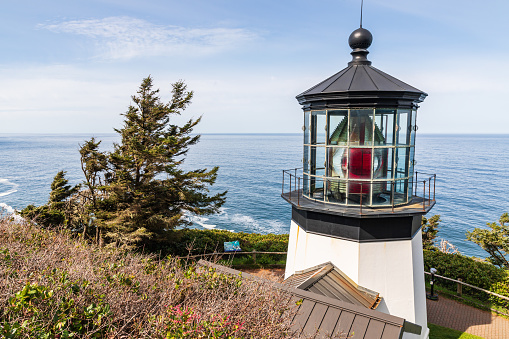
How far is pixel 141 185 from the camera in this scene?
13.5m

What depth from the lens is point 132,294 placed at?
3.19m

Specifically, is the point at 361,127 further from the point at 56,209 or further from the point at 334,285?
the point at 56,209

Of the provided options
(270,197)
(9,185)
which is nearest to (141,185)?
(270,197)

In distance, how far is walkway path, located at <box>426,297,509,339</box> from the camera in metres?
9.27

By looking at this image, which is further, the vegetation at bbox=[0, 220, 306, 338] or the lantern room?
the lantern room

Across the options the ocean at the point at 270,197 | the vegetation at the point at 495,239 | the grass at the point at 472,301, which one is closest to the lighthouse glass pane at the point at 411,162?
the grass at the point at 472,301

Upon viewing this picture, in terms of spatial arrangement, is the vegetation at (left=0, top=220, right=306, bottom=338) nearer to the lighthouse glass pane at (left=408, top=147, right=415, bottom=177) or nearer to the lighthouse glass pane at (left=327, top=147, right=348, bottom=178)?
the lighthouse glass pane at (left=327, top=147, right=348, bottom=178)

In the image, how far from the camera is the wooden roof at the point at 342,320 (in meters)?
4.01

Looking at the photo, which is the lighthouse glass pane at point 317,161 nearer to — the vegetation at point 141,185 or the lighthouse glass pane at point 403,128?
the lighthouse glass pane at point 403,128

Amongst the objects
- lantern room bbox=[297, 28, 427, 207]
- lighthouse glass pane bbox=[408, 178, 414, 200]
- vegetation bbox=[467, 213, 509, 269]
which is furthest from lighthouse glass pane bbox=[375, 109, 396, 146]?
vegetation bbox=[467, 213, 509, 269]

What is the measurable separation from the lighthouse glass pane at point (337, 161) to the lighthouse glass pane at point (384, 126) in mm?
636

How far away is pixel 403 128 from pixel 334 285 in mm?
3183

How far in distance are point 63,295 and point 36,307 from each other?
249mm

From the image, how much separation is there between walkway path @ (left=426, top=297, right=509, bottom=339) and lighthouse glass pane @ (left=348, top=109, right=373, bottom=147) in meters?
6.87
